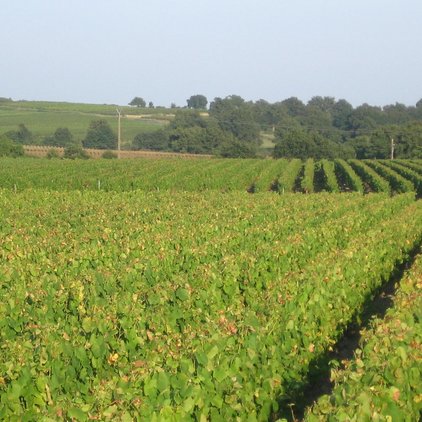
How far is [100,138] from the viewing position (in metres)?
112

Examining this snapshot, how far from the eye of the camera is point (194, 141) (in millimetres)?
104500

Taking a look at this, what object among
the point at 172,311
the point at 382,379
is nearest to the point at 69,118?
the point at 172,311

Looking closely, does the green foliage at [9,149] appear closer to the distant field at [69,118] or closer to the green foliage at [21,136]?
the distant field at [69,118]

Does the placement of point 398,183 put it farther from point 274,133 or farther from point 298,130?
point 274,133

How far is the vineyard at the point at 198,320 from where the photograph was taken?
19.4 feet

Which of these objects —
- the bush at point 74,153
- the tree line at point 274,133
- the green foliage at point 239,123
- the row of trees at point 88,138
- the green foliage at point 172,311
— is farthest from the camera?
the green foliage at point 239,123

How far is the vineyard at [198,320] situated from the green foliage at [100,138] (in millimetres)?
93837

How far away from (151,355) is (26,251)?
6628 millimetres

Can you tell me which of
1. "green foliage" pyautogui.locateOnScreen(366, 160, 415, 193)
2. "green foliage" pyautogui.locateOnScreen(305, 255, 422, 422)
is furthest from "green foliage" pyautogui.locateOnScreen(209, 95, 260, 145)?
"green foliage" pyautogui.locateOnScreen(305, 255, 422, 422)

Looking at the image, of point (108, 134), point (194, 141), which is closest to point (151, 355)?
point (194, 141)

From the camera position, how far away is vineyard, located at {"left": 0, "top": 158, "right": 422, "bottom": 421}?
593 cm

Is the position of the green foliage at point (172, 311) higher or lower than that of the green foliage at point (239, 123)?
lower

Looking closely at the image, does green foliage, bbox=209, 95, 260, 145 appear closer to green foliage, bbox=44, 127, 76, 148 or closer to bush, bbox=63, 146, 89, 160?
green foliage, bbox=44, 127, 76, 148

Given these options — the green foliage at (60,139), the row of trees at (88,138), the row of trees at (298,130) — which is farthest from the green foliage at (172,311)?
the green foliage at (60,139)
